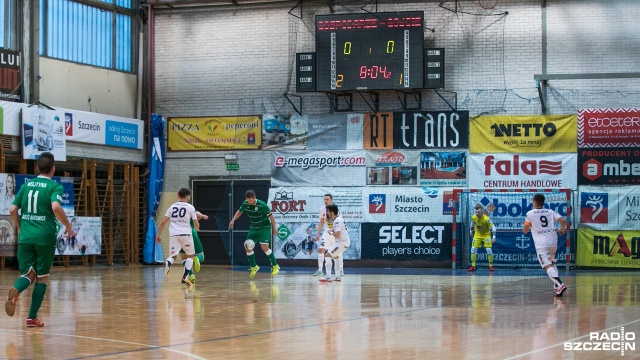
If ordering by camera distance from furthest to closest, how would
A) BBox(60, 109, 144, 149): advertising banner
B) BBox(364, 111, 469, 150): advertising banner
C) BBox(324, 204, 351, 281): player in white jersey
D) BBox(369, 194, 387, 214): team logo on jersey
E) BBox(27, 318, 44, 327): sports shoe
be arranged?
BBox(369, 194, 387, 214): team logo on jersey
BBox(364, 111, 469, 150): advertising banner
BBox(60, 109, 144, 149): advertising banner
BBox(324, 204, 351, 281): player in white jersey
BBox(27, 318, 44, 327): sports shoe

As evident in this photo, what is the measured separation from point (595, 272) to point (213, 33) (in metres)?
15.5

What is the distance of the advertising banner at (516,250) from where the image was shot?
29.5 metres

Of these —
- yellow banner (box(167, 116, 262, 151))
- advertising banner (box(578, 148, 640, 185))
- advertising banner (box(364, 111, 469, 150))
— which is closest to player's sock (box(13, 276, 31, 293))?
advertising banner (box(364, 111, 469, 150))

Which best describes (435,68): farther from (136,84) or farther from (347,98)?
(136,84)

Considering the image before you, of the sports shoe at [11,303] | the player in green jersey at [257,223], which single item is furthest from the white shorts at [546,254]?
the sports shoe at [11,303]

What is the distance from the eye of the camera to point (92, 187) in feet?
104

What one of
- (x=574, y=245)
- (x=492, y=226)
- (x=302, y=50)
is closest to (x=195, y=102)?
(x=302, y=50)

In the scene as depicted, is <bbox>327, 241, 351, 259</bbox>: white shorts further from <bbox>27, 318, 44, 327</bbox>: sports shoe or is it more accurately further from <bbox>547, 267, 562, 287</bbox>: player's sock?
<bbox>27, 318, 44, 327</bbox>: sports shoe

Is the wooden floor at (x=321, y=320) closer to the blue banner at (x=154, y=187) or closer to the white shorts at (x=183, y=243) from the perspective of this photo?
the white shorts at (x=183, y=243)

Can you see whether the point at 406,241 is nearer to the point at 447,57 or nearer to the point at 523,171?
the point at 523,171

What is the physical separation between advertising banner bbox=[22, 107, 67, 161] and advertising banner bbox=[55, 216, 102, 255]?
225cm

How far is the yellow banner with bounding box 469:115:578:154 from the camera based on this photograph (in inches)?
1192

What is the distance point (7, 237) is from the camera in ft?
92.8

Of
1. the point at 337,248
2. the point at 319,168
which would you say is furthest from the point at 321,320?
the point at 319,168
